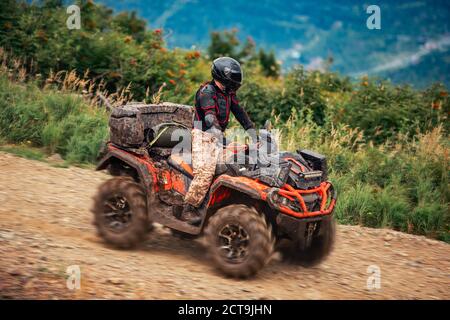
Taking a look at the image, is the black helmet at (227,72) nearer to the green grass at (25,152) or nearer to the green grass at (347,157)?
the green grass at (347,157)

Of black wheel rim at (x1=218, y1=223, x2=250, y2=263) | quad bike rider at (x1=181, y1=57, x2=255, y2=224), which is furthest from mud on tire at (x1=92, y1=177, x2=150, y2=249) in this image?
black wheel rim at (x1=218, y1=223, x2=250, y2=263)

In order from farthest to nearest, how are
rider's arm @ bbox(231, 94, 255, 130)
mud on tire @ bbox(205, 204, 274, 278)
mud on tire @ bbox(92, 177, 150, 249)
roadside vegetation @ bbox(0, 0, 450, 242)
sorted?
roadside vegetation @ bbox(0, 0, 450, 242) → rider's arm @ bbox(231, 94, 255, 130) → mud on tire @ bbox(92, 177, 150, 249) → mud on tire @ bbox(205, 204, 274, 278)

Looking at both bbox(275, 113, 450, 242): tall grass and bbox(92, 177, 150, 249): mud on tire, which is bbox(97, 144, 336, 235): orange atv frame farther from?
bbox(275, 113, 450, 242): tall grass

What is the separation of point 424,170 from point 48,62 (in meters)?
8.66

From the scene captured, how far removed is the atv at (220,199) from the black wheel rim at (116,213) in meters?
0.01

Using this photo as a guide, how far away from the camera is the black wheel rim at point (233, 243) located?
6.22 meters

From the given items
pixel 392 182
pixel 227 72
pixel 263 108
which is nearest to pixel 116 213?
pixel 227 72

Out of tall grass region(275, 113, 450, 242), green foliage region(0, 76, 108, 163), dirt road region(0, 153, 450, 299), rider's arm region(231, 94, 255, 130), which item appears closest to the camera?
dirt road region(0, 153, 450, 299)

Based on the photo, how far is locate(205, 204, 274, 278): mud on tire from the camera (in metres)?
6.06

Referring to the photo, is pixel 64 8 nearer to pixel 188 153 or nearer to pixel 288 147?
pixel 288 147

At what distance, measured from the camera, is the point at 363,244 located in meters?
8.43

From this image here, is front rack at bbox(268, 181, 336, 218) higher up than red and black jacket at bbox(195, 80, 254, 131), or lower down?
lower down

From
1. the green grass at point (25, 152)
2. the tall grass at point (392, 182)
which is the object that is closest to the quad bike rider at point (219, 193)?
the tall grass at point (392, 182)

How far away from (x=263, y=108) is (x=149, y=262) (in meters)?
8.59
